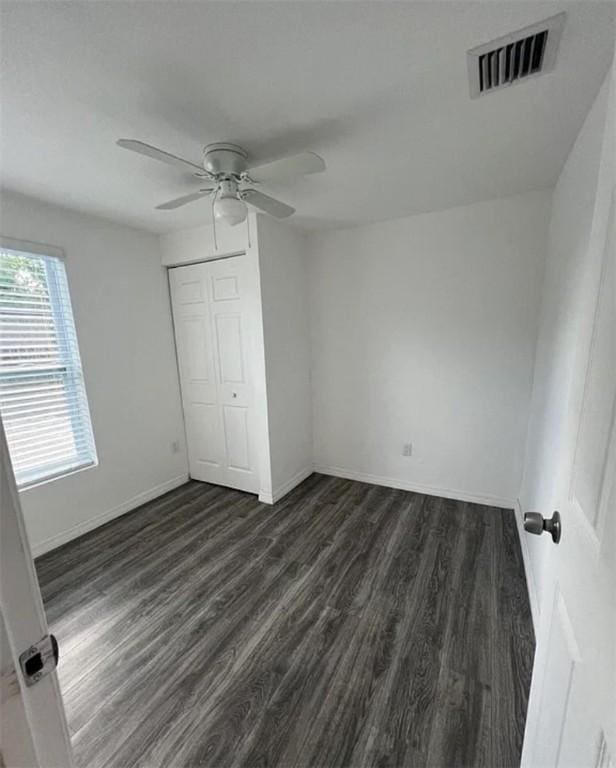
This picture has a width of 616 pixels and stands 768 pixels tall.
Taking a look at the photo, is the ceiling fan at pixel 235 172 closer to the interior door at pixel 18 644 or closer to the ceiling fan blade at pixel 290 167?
the ceiling fan blade at pixel 290 167

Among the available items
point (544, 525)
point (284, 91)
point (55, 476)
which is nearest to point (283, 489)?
point (55, 476)

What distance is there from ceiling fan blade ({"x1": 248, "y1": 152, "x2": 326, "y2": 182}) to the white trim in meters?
1.67

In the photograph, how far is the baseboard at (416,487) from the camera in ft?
9.02

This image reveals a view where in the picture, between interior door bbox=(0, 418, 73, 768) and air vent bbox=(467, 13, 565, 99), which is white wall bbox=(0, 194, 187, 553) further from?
air vent bbox=(467, 13, 565, 99)

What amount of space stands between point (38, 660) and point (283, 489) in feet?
8.42

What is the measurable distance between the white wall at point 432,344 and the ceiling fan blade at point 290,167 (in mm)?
1591

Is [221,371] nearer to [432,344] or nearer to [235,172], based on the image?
[235,172]

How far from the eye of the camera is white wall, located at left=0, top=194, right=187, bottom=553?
7.61ft

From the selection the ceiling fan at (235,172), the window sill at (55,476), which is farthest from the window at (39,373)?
the ceiling fan at (235,172)

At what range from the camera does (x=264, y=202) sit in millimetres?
1799

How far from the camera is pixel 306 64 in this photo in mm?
1156

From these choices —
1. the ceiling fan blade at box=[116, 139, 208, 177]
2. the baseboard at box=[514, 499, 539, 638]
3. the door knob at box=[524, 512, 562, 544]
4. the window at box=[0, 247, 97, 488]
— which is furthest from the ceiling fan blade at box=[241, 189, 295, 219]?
the baseboard at box=[514, 499, 539, 638]

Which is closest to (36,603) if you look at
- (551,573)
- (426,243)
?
(551,573)

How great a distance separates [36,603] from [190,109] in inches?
67.2
